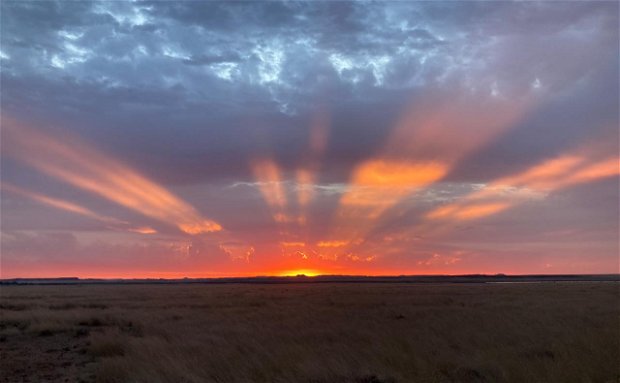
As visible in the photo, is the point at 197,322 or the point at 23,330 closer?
the point at 23,330

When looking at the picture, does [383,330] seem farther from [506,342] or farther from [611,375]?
[611,375]

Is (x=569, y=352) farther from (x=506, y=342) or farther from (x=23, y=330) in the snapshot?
(x=23, y=330)

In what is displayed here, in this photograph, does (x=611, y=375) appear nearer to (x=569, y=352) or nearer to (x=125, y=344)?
(x=569, y=352)

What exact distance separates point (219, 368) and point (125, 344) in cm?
539

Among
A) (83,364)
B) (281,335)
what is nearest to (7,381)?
(83,364)

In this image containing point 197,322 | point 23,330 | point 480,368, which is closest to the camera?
point 480,368

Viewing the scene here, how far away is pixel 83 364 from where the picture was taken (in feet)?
51.5

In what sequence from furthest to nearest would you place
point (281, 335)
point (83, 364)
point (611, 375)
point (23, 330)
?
point (23, 330), point (281, 335), point (83, 364), point (611, 375)

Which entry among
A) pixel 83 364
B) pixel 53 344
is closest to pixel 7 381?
pixel 83 364

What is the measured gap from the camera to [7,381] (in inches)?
529

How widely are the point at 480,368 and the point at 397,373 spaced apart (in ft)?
6.39

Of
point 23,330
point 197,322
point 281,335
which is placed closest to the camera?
point 281,335

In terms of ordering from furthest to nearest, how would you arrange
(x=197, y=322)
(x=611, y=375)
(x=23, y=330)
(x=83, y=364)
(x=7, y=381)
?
(x=197, y=322)
(x=23, y=330)
(x=83, y=364)
(x=7, y=381)
(x=611, y=375)

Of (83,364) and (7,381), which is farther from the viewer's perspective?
(83,364)
